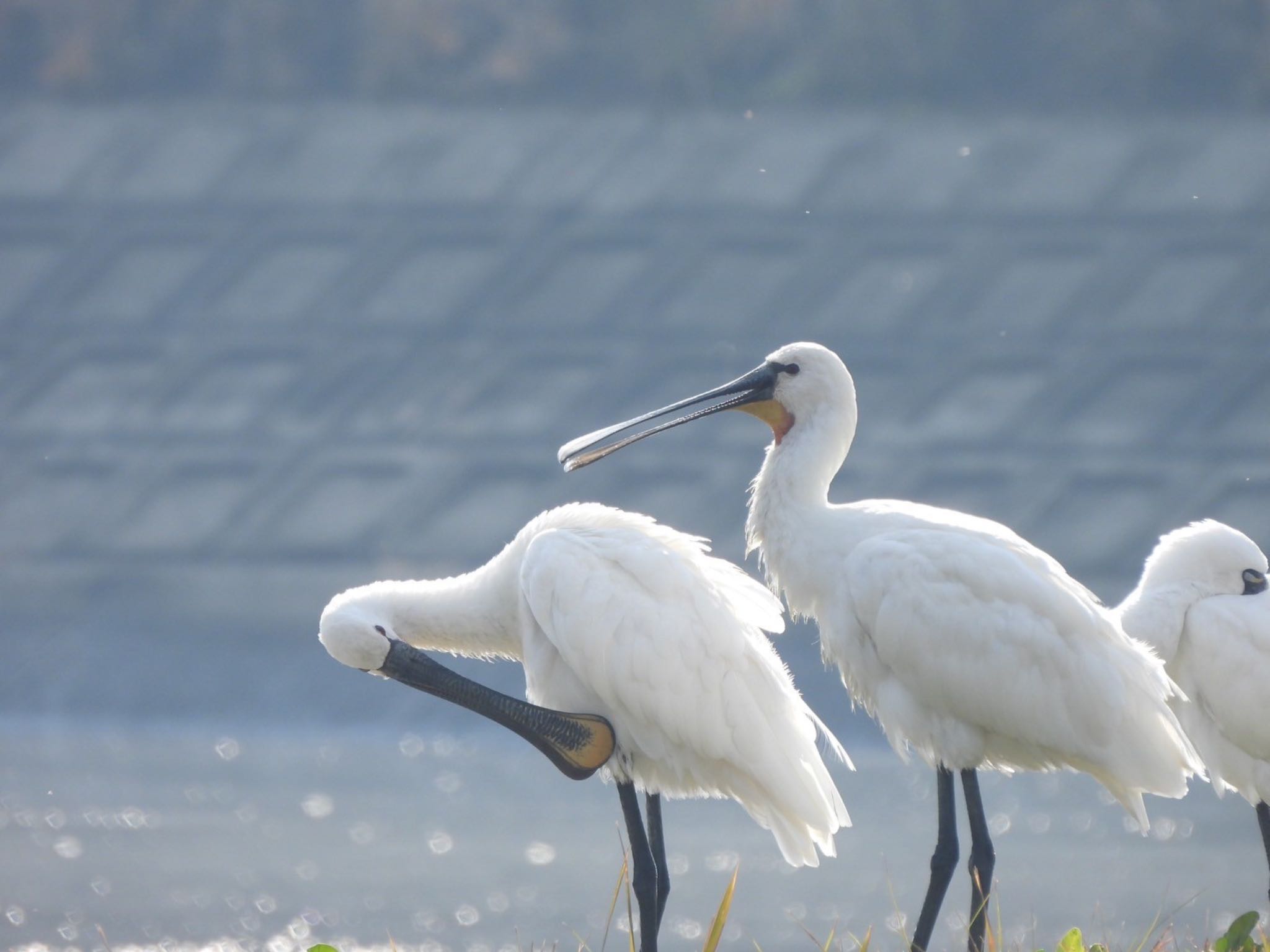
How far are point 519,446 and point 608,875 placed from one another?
915 cm

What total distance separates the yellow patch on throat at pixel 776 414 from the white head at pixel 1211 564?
1244 mm

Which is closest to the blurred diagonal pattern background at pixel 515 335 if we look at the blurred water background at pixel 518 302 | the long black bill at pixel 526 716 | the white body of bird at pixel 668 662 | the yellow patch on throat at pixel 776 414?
the blurred water background at pixel 518 302

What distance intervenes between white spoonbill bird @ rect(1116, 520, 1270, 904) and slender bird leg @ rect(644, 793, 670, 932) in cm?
164

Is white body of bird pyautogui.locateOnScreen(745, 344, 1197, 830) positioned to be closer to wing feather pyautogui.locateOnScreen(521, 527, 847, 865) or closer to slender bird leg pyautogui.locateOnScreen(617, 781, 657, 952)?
wing feather pyautogui.locateOnScreen(521, 527, 847, 865)

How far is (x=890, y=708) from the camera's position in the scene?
552 cm

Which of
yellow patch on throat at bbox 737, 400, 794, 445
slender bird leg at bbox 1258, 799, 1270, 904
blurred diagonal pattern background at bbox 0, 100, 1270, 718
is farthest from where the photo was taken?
blurred diagonal pattern background at bbox 0, 100, 1270, 718

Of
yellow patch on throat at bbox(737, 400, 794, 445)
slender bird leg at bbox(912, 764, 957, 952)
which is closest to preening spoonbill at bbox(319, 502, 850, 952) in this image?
slender bird leg at bbox(912, 764, 957, 952)

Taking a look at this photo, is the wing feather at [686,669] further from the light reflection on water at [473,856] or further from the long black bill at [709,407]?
the light reflection on water at [473,856]

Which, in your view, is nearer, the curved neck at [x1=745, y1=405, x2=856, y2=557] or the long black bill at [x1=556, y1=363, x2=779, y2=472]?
the curved neck at [x1=745, y1=405, x2=856, y2=557]

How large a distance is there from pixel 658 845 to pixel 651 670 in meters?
0.73

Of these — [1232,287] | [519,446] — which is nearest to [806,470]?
[519,446]

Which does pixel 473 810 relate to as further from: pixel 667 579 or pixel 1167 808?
pixel 667 579

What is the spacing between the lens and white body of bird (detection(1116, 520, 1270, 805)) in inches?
233

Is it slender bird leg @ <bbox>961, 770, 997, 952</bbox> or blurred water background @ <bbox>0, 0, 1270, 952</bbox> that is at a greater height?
slender bird leg @ <bbox>961, 770, 997, 952</bbox>
